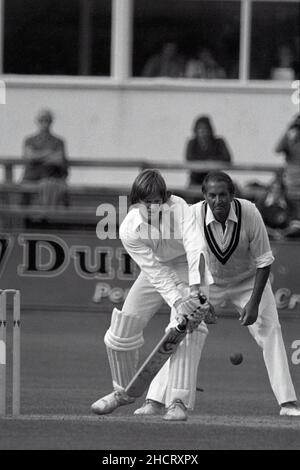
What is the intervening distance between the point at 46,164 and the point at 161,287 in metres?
8.11

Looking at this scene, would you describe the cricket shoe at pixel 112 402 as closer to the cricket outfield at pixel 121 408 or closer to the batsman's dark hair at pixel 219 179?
the cricket outfield at pixel 121 408

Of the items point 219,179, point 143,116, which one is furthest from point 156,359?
point 143,116

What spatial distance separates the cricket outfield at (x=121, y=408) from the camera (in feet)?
27.5

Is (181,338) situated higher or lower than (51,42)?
lower

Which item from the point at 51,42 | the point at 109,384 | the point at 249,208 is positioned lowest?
the point at 109,384

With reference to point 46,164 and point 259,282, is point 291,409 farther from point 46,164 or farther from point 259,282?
point 46,164

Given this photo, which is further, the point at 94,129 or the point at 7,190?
the point at 94,129

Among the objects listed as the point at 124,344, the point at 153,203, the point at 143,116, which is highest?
the point at 143,116

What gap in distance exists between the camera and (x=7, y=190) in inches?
666

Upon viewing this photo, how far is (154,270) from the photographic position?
9312 mm

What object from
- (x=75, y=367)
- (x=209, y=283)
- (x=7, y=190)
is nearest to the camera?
(x=209, y=283)

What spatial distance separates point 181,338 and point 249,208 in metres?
1.04

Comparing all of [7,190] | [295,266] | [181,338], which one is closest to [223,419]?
[181,338]

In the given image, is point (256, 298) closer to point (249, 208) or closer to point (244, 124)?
point (249, 208)
